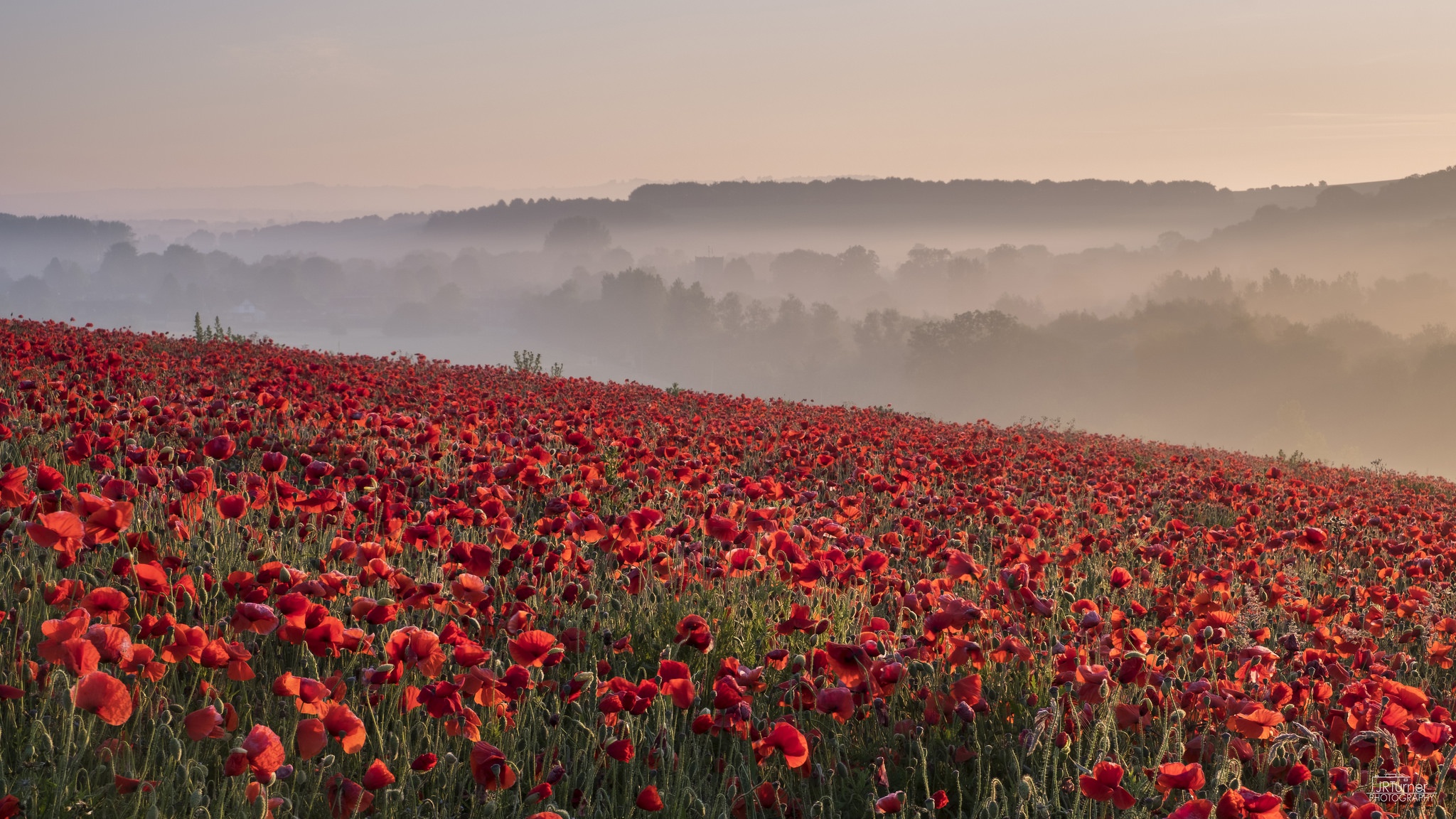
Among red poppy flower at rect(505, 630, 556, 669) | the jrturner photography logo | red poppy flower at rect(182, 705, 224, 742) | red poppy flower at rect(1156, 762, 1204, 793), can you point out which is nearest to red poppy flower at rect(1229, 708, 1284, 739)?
the jrturner photography logo

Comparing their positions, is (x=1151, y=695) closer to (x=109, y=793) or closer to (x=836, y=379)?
(x=109, y=793)

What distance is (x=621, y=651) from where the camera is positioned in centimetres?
383

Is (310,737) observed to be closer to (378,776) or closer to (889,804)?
(378,776)

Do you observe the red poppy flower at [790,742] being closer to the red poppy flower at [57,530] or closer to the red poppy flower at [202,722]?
the red poppy flower at [202,722]

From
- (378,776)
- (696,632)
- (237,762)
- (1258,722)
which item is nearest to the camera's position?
(237,762)

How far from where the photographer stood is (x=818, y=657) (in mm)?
3301

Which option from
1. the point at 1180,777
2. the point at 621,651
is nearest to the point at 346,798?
the point at 621,651

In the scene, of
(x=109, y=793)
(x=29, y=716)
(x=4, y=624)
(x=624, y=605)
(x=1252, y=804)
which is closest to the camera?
(x=1252, y=804)

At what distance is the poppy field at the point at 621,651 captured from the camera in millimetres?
2459

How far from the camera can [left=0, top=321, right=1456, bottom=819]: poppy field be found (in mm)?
2459

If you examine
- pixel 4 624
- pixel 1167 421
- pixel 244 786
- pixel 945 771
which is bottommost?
pixel 1167 421

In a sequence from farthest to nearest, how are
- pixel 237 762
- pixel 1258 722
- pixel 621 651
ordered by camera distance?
pixel 621 651 → pixel 1258 722 → pixel 237 762

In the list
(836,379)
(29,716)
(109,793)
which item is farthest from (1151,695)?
(836,379)

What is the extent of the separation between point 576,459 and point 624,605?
2.74 m
